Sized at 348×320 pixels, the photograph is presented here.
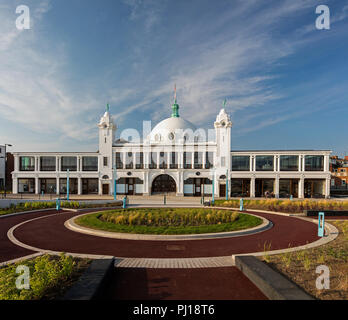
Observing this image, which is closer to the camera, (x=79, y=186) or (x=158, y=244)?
(x=158, y=244)

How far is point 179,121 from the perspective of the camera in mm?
50906

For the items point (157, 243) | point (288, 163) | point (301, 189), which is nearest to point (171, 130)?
point (288, 163)

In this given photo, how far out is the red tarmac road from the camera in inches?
365

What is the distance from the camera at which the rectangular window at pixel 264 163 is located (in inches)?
1559

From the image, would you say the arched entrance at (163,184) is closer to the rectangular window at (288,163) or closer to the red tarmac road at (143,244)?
the rectangular window at (288,163)

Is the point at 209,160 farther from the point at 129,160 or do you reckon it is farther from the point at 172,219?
the point at 172,219

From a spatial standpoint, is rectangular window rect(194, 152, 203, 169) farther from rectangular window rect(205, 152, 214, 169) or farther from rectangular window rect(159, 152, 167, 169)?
rectangular window rect(159, 152, 167, 169)

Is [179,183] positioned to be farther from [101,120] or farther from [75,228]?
[75,228]

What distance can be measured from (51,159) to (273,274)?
4740cm

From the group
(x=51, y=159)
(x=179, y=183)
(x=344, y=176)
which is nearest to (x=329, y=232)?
(x=179, y=183)

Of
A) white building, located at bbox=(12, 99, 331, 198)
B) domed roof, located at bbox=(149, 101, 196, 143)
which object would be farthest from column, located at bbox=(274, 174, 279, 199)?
domed roof, located at bbox=(149, 101, 196, 143)

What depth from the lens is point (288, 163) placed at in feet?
128

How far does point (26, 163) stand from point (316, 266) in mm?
51678

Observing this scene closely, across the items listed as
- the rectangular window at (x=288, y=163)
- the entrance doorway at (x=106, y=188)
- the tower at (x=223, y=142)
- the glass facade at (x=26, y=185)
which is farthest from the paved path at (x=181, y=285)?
the glass facade at (x=26, y=185)
